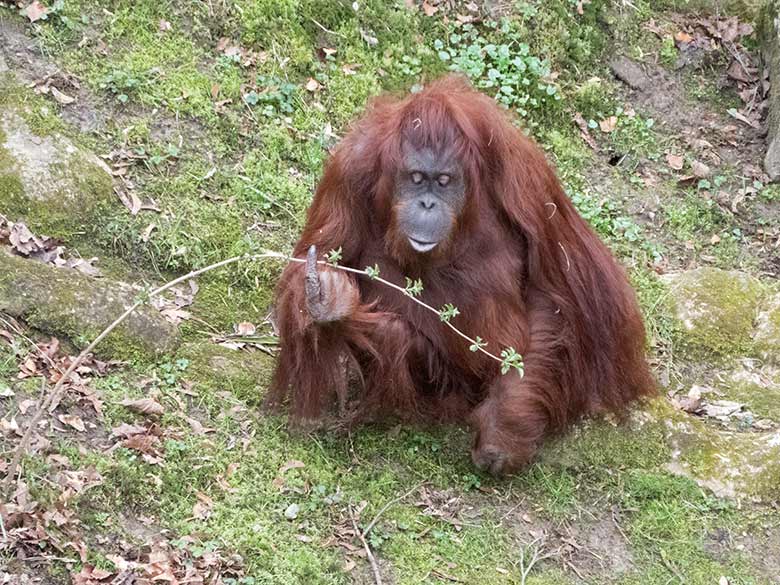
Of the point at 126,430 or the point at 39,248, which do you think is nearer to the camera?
the point at 126,430

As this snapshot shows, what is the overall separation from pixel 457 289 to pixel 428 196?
45 centimetres

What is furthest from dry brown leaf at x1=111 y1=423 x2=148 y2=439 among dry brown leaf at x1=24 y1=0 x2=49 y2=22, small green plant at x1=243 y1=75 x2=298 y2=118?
dry brown leaf at x1=24 y1=0 x2=49 y2=22

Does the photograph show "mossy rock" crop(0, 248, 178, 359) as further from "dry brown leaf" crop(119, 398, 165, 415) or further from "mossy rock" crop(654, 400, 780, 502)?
"mossy rock" crop(654, 400, 780, 502)

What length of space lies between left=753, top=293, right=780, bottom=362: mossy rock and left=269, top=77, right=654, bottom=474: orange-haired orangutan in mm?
1011

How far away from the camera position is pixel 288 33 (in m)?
5.59

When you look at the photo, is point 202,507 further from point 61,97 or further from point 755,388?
point 755,388

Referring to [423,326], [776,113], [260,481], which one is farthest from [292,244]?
[776,113]

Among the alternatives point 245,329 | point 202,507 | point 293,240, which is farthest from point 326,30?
point 202,507

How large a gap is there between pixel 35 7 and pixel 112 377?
2.29 metres

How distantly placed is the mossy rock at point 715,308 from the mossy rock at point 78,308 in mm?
2466

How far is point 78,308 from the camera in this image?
3766 millimetres

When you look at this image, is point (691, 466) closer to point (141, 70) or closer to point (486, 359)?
point (486, 359)

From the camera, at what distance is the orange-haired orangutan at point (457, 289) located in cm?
356

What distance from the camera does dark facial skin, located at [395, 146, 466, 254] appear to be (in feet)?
11.4
